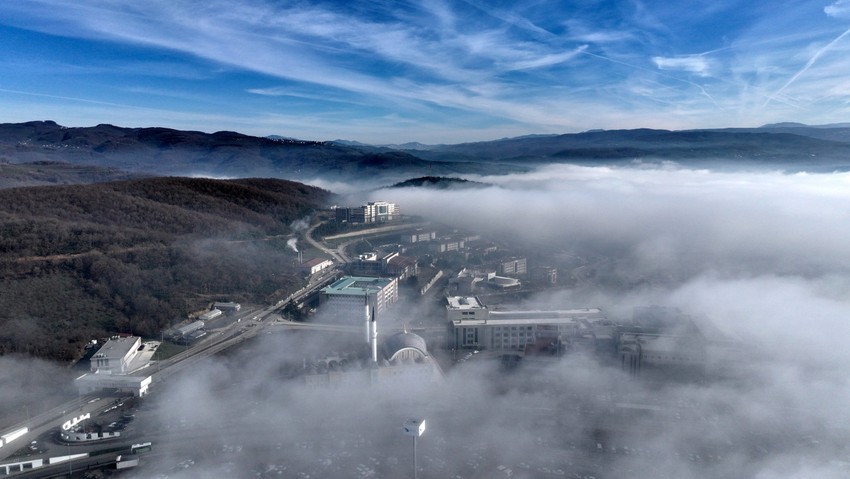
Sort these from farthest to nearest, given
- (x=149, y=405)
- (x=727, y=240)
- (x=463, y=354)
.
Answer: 1. (x=727, y=240)
2. (x=463, y=354)
3. (x=149, y=405)

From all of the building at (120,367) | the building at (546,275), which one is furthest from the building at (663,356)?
the building at (120,367)

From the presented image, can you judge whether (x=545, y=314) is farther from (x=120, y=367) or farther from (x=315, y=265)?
(x=120, y=367)

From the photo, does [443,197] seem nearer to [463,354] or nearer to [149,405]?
[463,354]

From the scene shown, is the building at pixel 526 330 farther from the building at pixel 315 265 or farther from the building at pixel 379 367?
the building at pixel 315 265

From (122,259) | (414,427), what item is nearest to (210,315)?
(122,259)

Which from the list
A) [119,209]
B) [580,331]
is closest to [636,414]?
[580,331]
